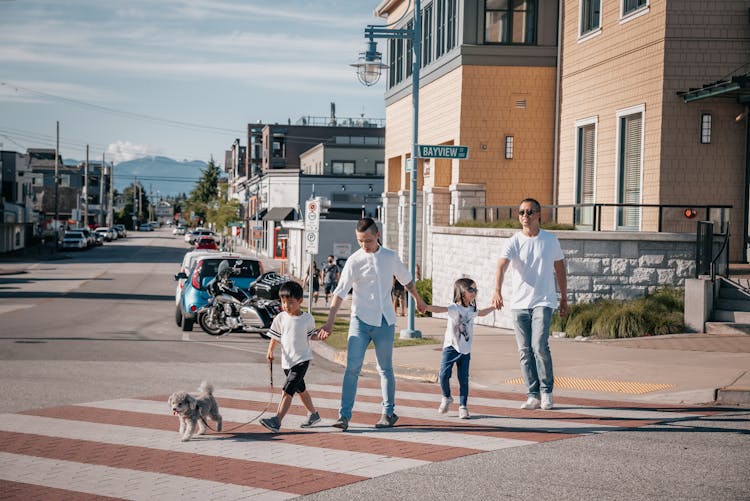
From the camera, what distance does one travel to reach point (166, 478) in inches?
268

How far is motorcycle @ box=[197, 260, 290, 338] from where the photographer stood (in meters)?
17.8

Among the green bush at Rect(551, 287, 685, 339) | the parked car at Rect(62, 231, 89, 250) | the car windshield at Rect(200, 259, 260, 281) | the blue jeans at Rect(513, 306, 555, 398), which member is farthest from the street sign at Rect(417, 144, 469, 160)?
the parked car at Rect(62, 231, 89, 250)

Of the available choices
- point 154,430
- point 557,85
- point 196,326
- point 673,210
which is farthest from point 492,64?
point 154,430

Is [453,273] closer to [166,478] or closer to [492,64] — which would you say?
[492,64]

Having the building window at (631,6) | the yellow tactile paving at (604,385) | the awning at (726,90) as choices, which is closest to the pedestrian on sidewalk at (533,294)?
the yellow tactile paving at (604,385)

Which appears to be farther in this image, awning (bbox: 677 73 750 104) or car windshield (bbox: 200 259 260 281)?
car windshield (bbox: 200 259 260 281)

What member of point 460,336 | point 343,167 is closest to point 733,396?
point 460,336

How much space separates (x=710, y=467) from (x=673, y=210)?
11821mm

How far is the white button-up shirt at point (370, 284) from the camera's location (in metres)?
8.53

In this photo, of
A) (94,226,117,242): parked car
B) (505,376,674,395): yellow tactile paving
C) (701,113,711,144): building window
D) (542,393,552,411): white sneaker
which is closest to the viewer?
(542,393,552,411): white sneaker

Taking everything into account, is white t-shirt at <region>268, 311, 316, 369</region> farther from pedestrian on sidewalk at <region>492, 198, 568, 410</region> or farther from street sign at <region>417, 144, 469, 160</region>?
street sign at <region>417, 144, 469, 160</region>

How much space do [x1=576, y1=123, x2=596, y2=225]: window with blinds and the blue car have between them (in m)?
8.67

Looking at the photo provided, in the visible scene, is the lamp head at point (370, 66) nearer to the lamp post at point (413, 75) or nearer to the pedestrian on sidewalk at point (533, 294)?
the lamp post at point (413, 75)

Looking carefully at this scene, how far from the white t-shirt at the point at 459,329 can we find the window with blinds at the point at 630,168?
11129 millimetres
